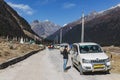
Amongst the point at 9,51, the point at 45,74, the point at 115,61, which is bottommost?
the point at 45,74

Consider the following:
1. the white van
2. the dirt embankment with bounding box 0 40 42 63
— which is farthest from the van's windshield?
the dirt embankment with bounding box 0 40 42 63

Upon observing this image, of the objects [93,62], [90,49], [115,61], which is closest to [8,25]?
[115,61]

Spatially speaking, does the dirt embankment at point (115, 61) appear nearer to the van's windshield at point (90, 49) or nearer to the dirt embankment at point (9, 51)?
the van's windshield at point (90, 49)

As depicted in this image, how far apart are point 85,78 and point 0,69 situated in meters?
6.99

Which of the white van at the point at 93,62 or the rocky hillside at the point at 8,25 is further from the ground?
the rocky hillside at the point at 8,25

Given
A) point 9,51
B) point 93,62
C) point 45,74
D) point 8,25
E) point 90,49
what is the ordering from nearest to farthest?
point 93,62 → point 45,74 → point 90,49 → point 9,51 → point 8,25

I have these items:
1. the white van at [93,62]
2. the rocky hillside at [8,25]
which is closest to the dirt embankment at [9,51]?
the white van at [93,62]

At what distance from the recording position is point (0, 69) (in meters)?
22.2

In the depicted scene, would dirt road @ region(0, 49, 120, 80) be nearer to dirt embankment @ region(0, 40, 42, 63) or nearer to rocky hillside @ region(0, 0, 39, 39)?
dirt embankment @ region(0, 40, 42, 63)

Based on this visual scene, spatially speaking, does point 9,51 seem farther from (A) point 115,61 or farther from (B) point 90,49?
(B) point 90,49

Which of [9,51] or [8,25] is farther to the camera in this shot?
[8,25]

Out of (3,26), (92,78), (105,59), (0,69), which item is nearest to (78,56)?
(105,59)

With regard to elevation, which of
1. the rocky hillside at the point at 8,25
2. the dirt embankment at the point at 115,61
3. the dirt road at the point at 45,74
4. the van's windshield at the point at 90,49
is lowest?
the dirt road at the point at 45,74

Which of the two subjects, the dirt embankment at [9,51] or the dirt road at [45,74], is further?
the dirt embankment at [9,51]
